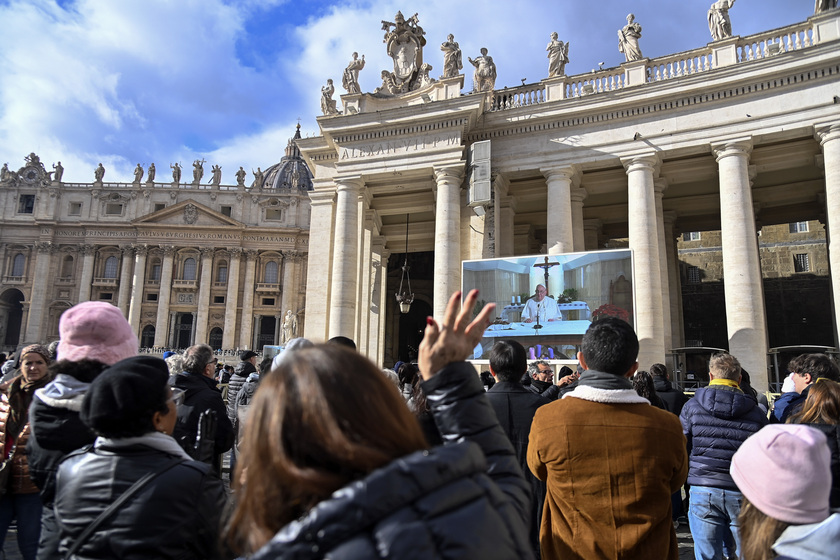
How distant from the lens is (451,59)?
1811 cm

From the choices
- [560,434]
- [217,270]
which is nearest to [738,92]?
[560,434]

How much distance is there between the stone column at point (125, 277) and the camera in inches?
2047

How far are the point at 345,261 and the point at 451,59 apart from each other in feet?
24.8

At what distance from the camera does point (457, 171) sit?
55.3 ft

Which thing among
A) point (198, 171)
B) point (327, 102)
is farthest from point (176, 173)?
point (327, 102)

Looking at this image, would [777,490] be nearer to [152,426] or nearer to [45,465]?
[152,426]

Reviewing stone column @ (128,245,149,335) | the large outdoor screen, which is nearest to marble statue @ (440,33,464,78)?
the large outdoor screen

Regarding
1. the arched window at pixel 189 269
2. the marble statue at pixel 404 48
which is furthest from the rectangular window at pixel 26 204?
the marble statue at pixel 404 48

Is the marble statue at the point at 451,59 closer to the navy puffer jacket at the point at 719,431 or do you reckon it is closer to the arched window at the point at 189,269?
the navy puffer jacket at the point at 719,431

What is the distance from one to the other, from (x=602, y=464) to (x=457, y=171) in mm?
14799

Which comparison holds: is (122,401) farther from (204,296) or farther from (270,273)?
(270,273)

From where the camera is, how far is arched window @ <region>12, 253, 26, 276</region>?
54019 millimetres

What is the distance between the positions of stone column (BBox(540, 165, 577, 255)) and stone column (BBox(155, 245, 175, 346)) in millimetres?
44535

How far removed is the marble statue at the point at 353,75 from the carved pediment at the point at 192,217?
3767cm
